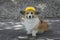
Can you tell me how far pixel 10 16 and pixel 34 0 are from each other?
668mm

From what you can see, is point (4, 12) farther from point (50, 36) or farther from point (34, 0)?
point (50, 36)

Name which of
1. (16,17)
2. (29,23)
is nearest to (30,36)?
(29,23)

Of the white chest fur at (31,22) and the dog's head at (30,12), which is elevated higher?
the dog's head at (30,12)

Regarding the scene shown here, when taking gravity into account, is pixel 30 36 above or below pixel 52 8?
below

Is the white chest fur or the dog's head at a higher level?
the dog's head

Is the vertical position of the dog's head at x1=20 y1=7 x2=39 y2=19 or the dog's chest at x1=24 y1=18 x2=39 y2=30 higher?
the dog's head at x1=20 y1=7 x2=39 y2=19

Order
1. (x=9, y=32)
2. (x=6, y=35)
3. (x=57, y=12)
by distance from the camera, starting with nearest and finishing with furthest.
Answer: (x=6, y=35)
(x=9, y=32)
(x=57, y=12)

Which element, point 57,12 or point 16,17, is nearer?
point 16,17

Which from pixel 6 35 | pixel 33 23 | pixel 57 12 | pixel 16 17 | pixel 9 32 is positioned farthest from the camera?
pixel 57 12

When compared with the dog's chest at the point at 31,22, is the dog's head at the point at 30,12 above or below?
above

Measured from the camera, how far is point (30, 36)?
188 cm

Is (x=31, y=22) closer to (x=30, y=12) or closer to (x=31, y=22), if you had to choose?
(x=31, y=22)

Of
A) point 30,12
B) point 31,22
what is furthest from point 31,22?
point 30,12

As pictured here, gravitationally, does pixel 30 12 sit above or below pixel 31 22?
above
